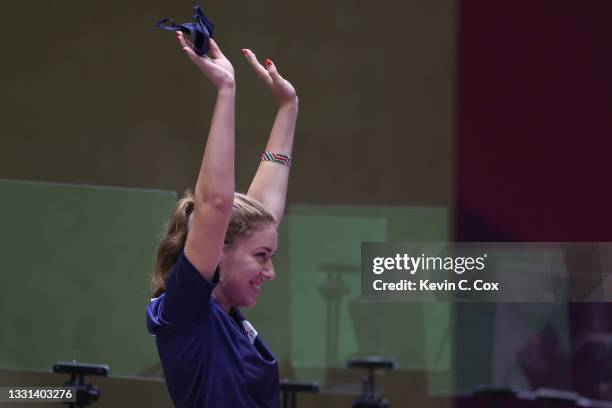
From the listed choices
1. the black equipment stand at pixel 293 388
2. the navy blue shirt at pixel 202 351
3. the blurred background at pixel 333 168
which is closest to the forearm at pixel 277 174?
the navy blue shirt at pixel 202 351

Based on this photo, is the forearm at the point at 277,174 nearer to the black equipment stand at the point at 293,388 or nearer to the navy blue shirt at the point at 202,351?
the navy blue shirt at the point at 202,351

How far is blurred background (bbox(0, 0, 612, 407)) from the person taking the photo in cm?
286

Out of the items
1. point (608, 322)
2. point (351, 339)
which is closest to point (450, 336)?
point (351, 339)

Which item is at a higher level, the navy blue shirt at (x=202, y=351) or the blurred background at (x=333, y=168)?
the blurred background at (x=333, y=168)

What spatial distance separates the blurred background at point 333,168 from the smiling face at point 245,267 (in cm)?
141

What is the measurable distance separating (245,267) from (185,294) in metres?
0.18

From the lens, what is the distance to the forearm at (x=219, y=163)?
1299mm

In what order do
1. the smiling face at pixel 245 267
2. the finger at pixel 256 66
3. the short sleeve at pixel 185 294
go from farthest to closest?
the finger at pixel 256 66 < the smiling face at pixel 245 267 < the short sleeve at pixel 185 294

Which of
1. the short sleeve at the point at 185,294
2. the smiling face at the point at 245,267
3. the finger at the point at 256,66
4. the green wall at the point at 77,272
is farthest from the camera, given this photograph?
the green wall at the point at 77,272

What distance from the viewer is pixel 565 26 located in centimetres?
292

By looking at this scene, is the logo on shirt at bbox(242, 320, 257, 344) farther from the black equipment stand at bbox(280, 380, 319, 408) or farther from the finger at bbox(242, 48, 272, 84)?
the black equipment stand at bbox(280, 380, 319, 408)

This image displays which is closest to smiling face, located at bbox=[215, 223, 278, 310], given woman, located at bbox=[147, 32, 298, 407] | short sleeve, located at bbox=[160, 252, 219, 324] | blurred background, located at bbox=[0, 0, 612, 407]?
woman, located at bbox=[147, 32, 298, 407]

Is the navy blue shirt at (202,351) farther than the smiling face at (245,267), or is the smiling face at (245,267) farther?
the smiling face at (245,267)

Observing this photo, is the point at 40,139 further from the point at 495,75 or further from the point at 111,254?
the point at 495,75
